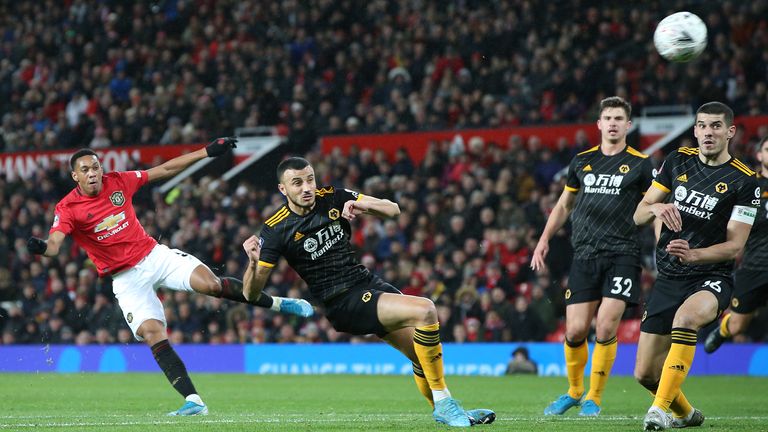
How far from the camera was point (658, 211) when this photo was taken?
768 centimetres

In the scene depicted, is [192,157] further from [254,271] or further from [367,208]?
[367,208]

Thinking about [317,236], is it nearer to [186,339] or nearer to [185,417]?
[185,417]

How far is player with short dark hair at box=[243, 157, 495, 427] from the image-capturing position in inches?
319

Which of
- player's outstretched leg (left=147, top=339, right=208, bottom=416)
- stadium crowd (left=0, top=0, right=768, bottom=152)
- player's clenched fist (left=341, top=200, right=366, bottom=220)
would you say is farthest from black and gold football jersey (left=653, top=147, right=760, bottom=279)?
stadium crowd (left=0, top=0, right=768, bottom=152)

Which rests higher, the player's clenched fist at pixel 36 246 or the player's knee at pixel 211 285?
the player's clenched fist at pixel 36 246

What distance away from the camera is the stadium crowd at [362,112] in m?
18.4

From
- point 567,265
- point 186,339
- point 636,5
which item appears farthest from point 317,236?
point 636,5

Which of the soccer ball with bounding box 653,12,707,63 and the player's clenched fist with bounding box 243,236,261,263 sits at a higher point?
the soccer ball with bounding box 653,12,707,63

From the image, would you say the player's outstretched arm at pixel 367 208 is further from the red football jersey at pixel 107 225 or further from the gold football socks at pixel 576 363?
the red football jersey at pixel 107 225

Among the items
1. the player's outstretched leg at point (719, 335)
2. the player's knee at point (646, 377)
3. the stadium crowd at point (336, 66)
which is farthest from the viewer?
the stadium crowd at point (336, 66)

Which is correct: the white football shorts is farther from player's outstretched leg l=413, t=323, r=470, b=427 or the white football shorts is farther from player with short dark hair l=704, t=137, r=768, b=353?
player with short dark hair l=704, t=137, r=768, b=353

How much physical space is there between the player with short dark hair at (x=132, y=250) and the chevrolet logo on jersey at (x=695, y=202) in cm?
392

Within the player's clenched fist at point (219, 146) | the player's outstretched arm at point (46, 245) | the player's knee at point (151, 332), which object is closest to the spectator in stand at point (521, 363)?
the player's knee at point (151, 332)

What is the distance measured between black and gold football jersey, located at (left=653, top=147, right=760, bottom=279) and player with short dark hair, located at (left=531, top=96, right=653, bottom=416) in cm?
131
